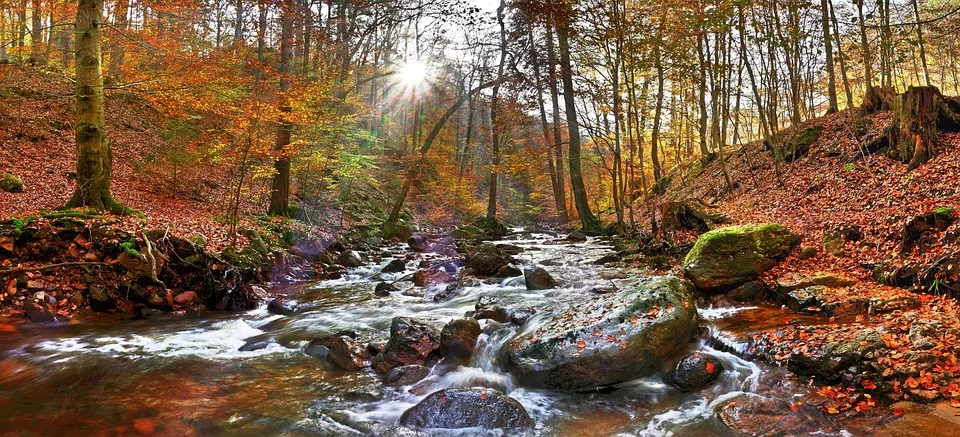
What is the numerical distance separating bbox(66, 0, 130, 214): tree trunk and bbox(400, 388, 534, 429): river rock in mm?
7977

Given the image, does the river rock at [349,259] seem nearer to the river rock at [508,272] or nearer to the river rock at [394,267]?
the river rock at [394,267]

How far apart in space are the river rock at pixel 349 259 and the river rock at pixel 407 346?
684cm

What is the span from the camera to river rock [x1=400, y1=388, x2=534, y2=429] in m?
4.55

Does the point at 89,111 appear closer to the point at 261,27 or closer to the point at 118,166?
the point at 118,166

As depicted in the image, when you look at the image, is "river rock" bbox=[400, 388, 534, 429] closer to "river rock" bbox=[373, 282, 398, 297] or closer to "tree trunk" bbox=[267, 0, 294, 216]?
"river rock" bbox=[373, 282, 398, 297]

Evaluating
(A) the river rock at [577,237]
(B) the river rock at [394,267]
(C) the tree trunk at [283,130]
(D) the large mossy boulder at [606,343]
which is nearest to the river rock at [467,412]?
(D) the large mossy boulder at [606,343]

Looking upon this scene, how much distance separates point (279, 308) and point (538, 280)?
5.15 m

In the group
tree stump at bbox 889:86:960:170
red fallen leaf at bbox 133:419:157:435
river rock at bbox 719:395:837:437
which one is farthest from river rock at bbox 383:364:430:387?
tree stump at bbox 889:86:960:170

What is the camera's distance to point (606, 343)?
562 cm

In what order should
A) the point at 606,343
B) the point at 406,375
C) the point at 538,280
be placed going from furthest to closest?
1. the point at 538,280
2. the point at 406,375
3. the point at 606,343

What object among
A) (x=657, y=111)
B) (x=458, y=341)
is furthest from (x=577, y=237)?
(x=458, y=341)

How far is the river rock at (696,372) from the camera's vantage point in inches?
205

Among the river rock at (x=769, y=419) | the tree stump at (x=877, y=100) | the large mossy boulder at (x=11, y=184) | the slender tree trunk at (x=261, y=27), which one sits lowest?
the river rock at (x=769, y=419)

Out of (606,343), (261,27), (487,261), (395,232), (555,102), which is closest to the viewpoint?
(606,343)
